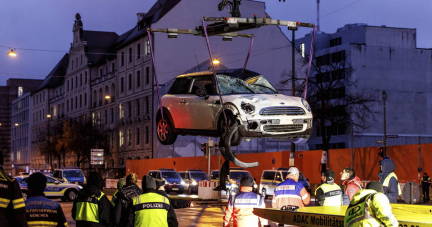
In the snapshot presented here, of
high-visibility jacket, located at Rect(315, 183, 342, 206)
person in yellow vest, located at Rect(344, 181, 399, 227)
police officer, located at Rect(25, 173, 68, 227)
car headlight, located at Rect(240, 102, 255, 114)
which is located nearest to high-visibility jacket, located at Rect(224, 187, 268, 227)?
car headlight, located at Rect(240, 102, 255, 114)

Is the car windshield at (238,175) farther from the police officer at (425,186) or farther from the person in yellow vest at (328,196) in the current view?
the person in yellow vest at (328,196)

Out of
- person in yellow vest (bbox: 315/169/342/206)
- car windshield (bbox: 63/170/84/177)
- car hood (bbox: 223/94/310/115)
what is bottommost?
car windshield (bbox: 63/170/84/177)

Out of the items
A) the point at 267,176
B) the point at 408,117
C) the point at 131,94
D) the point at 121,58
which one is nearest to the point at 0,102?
the point at 121,58

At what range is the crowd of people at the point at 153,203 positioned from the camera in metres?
7.51

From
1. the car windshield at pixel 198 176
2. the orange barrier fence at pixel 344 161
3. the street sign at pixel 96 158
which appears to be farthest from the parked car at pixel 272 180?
the street sign at pixel 96 158

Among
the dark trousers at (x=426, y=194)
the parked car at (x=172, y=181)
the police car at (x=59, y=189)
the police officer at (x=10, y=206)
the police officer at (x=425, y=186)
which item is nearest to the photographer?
the police officer at (x=10, y=206)

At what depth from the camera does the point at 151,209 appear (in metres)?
8.68

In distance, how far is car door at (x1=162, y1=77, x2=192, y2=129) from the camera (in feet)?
35.1

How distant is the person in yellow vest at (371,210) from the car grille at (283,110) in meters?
2.23

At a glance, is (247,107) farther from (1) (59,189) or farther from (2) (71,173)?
(2) (71,173)

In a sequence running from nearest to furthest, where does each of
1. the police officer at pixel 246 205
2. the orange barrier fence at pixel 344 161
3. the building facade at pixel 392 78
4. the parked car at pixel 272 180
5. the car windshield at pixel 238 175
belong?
1. the police officer at pixel 246 205
2. the orange barrier fence at pixel 344 161
3. the parked car at pixel 272 180
4. the car windshield at pixel 238 175
5. the building facade at pixel 392 78

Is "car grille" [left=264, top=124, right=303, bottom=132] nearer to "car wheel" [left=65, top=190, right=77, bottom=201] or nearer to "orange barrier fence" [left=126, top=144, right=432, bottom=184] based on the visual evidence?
"orange barrier fence" [left=126, top=144, right=432, bottom=184]

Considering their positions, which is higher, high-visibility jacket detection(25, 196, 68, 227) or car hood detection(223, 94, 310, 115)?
car hood detection(223, 94, 310, 115)

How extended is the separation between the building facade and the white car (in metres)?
63.1
